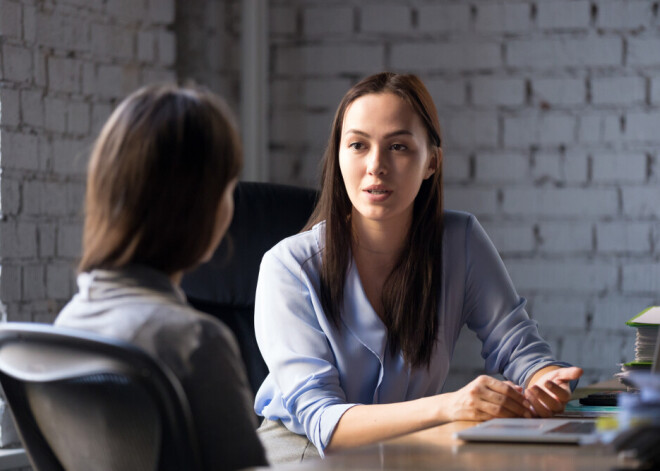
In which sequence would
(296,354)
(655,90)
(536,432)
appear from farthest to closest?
1. (655,90)
2. (296,354)
3. (536,432)

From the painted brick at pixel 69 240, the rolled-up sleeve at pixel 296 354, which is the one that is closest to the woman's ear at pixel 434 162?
the rolled-up sleeve at pixel 296 354

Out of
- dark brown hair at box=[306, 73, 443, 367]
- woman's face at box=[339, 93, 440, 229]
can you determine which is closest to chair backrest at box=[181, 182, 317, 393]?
dark brown hair at box=[306, 73, 443, 367]

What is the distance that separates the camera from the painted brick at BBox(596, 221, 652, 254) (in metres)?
2.68

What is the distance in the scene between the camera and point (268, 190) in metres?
1.97

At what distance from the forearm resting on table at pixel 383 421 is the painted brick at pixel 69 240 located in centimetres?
112

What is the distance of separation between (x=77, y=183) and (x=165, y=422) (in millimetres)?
1615

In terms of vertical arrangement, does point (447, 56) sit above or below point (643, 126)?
above

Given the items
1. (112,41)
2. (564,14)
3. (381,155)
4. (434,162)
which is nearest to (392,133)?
(381,155)

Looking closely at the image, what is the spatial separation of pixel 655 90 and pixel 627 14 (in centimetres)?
25

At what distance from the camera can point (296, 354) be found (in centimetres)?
152

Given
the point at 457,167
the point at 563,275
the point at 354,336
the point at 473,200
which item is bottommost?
the point at 563,275

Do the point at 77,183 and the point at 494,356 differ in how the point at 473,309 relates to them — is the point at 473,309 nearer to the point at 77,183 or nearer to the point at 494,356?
the point at 494,356

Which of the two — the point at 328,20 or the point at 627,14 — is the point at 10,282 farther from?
the point at 627,14

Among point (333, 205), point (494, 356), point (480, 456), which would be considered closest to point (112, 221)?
point (480, 456)
